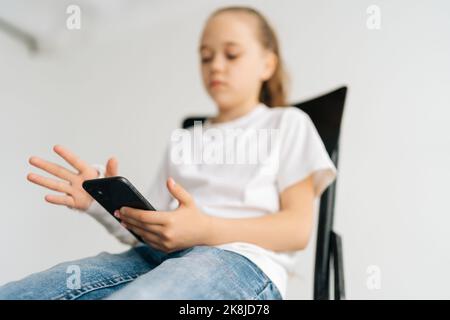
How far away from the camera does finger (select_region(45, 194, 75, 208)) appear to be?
62cm

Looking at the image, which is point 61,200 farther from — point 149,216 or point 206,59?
point 206,59

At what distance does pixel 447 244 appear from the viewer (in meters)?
0.90

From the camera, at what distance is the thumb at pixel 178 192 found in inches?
21.0

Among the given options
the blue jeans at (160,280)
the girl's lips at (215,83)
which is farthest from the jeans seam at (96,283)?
the girl's lips at (215,83)

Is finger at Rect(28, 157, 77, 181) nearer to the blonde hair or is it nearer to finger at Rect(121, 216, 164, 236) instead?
finger at Rect(121, 216, 164, 236)

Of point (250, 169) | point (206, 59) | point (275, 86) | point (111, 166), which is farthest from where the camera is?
point (275, 86)

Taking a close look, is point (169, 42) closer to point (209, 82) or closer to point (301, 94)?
point (301, 94)

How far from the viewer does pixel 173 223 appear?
550mm

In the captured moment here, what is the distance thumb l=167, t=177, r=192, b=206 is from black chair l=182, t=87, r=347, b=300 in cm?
31

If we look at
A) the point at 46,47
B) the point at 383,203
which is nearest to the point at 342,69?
the point at 383,203

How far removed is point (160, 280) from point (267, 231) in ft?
0.79

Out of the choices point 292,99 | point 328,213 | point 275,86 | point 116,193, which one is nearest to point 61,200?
point 116,193

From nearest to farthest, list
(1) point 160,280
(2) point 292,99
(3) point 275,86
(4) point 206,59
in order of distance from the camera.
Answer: (1) point 160,280 → (4) point 206,59 → (3) point 275,86 → (2) point 292,99

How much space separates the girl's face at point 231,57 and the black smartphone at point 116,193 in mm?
370
